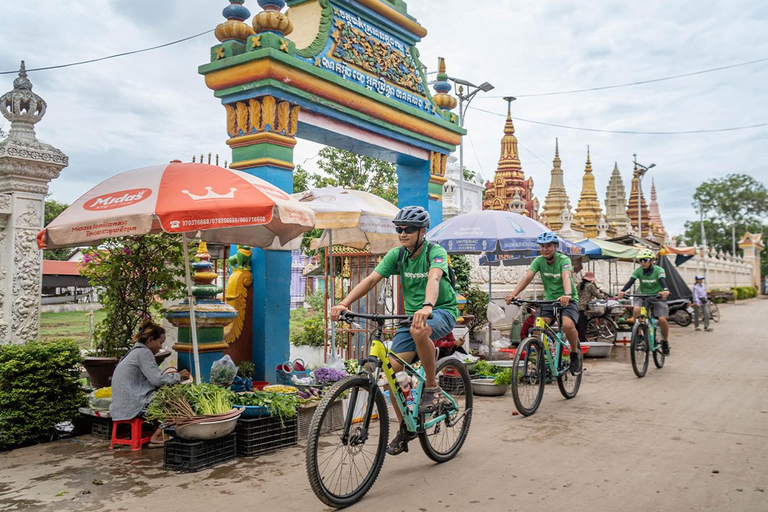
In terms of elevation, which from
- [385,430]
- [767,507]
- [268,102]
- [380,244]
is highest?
[268,102]

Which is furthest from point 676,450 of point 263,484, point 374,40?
point 374,40

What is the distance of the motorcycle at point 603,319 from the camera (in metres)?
14.5

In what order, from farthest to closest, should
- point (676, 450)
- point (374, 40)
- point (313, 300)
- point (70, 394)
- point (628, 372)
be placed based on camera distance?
1. point (313, 300)
2. point (628, 372)
3. point (374, 40)
4. point (70, 394)
5. point (676, 450)

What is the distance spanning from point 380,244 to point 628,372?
457 cm

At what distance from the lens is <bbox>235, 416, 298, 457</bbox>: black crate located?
5.34 meters

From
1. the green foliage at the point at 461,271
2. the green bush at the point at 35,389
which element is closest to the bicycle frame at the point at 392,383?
the green bush at the point at 35,389

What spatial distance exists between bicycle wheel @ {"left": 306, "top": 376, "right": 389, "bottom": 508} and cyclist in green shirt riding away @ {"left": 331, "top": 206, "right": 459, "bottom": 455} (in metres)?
0.23

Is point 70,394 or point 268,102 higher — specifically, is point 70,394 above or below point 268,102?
below

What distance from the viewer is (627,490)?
4441 mm

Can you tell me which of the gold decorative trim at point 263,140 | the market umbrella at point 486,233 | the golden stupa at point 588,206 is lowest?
the market umbrella at point 486,233

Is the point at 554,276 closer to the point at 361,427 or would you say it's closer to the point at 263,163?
the point at 263,163

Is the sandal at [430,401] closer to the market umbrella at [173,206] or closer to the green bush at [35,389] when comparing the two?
the market umbrella at [173,206]

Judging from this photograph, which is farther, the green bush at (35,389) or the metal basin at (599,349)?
the metal basin at (599,349)

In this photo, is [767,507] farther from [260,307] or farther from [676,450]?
[260,307]
